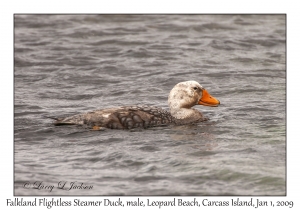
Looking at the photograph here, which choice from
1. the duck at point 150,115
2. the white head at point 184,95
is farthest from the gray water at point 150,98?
the white head at point 184,95

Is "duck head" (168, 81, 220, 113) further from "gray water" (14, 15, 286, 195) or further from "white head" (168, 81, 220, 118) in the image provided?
"gray water" (14, 15, 286, 195)

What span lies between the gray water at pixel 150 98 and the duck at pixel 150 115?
0.54ft

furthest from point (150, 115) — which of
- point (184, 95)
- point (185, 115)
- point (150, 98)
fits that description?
point (150, 98)

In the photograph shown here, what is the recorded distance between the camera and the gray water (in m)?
8.66

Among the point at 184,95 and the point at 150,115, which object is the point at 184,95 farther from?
the point at 150,115

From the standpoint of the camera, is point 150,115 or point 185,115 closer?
point 150,115

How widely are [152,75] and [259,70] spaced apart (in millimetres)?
2508

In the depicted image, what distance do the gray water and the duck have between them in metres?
0.16

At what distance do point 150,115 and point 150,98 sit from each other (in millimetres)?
2564

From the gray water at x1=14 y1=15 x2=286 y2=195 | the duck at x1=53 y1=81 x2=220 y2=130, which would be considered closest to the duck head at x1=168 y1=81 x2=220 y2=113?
the duck at x1=53 y1=81 x2=220 y2=130

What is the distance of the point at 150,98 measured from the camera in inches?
536

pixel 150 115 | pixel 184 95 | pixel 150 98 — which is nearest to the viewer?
pixel 150 115

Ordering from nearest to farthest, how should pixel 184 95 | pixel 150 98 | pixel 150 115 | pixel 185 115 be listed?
1. pixel 150 115
2. pixel 185 115
3. pixel 184 95
4. pixel 150 98
